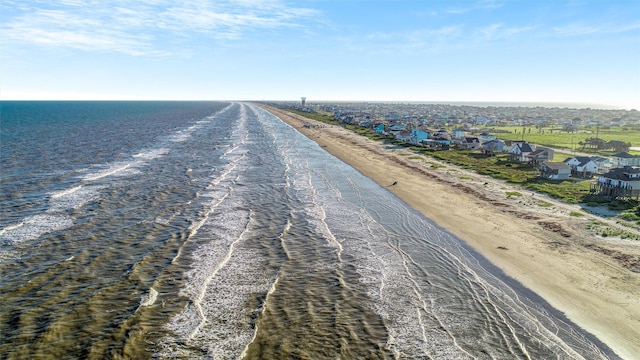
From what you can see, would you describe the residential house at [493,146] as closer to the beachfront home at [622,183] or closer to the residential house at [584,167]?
the residential house at [584,167]

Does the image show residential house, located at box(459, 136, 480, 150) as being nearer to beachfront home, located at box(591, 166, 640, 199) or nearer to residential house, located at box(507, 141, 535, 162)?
residential house, located at box(507, 141, 535, 162)

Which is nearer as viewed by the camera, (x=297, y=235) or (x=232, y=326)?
(x=232, y=326)

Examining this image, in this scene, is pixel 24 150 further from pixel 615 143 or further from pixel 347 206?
pixel 615 143

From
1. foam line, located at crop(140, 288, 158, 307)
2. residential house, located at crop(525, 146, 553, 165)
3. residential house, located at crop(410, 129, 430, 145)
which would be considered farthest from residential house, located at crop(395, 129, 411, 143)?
foam line, located at crop(140, 288, 158, 307)

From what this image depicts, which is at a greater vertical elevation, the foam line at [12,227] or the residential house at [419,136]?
the residential house at [419,136]

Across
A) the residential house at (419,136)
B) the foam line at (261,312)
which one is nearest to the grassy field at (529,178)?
the residential house at (419,136)

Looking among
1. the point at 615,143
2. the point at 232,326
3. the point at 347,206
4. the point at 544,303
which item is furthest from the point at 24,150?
the point at 615,143

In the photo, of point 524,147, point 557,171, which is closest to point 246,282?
point 557,171
